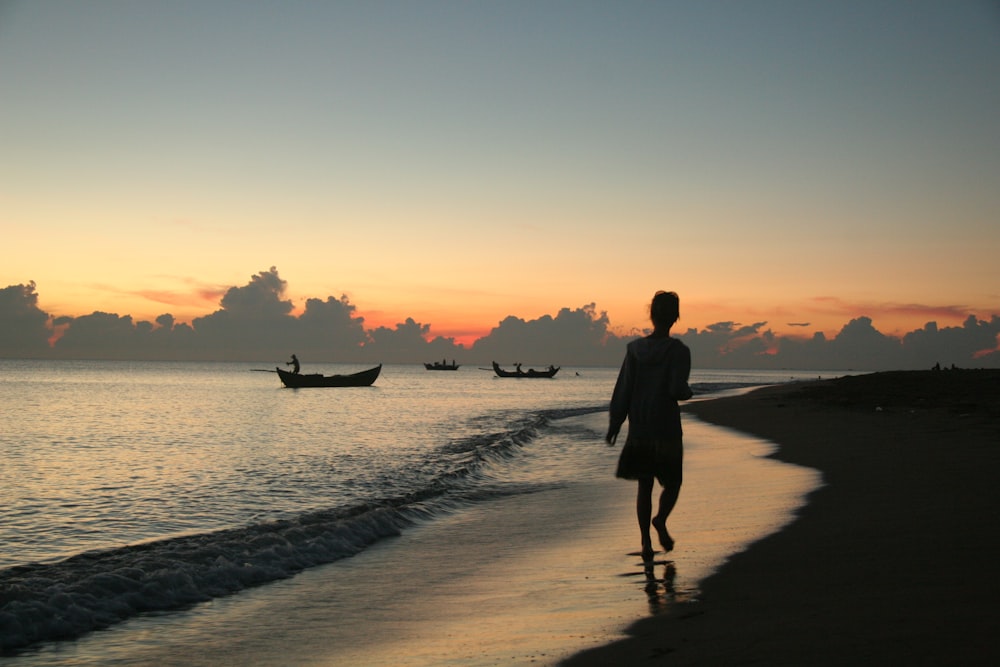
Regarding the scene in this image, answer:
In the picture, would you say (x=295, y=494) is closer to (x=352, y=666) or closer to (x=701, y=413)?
(x=352, y=666)

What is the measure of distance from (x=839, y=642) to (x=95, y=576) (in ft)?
21.8

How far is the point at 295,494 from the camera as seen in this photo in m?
14.2

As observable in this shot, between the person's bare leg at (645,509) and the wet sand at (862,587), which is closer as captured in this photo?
the wet sand at (862,587)

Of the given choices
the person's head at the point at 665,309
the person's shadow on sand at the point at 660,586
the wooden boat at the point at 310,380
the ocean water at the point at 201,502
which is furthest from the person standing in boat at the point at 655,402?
the wooden boat at the point at 310,380

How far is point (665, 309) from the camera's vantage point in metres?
6.46

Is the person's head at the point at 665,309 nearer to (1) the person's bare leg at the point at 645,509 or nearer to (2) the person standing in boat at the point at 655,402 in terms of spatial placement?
(2) the person standing in boat at the point at 655,402

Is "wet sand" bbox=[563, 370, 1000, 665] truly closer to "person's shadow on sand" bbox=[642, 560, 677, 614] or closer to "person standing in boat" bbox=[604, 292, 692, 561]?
"person's shadow on sand" bbox=[642, 560, 677, 614]

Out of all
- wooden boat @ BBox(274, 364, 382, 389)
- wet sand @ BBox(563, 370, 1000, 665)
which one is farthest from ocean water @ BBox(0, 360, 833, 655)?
wooden boat @ BBox(274, 364, 382, 389)

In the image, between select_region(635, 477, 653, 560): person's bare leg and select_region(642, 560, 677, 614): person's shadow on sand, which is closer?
select_region(642, 560, 677, 614): person's shadow on sand

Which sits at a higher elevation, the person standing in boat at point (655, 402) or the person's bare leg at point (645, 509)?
the person standing in boat at point (655, 402)

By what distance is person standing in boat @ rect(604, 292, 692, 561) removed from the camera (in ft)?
20.9

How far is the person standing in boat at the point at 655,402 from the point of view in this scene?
637cm

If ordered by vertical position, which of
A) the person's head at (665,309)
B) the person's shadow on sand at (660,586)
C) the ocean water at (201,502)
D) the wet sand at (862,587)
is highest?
the person's head at (665,309)

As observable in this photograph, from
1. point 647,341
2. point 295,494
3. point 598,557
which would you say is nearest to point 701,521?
point 598,557
